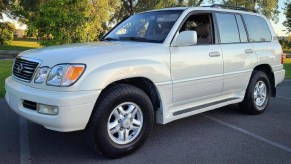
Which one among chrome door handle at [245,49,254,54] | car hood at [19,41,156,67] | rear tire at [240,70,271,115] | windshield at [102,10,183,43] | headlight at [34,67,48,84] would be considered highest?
windshield at [102,10,183,43]

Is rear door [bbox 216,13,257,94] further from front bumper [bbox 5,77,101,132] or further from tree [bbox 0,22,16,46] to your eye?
tree [bbox 0,22,16,46]

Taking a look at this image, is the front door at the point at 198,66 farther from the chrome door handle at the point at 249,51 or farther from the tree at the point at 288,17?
the tree at the point at 288,17

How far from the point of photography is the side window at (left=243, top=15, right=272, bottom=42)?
6191mm

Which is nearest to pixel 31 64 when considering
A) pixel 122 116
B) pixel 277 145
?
pixel 122 116

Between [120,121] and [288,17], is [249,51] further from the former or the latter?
[288,17]

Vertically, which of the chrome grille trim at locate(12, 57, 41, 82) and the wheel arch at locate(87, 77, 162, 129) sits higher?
the chrome grille trim at locate(12, 57, 41, 82)

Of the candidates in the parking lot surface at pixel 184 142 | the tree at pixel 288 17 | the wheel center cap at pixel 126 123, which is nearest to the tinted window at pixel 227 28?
the parking lot surface at pixel 184 142

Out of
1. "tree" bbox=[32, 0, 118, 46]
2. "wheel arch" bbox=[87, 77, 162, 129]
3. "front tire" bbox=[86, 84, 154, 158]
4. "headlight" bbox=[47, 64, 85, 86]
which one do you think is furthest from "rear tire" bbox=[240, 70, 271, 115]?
"tree" bbox=[32, 0, 118, 46]

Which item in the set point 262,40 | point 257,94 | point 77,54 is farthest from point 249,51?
point 77,54

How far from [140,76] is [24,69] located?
4.63 feet

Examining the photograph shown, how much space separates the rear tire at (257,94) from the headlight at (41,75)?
12.1ft

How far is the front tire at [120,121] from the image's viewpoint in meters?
3.96

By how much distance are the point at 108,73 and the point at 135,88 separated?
50 centimetres

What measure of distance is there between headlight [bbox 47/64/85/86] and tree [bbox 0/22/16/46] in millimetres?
28814
